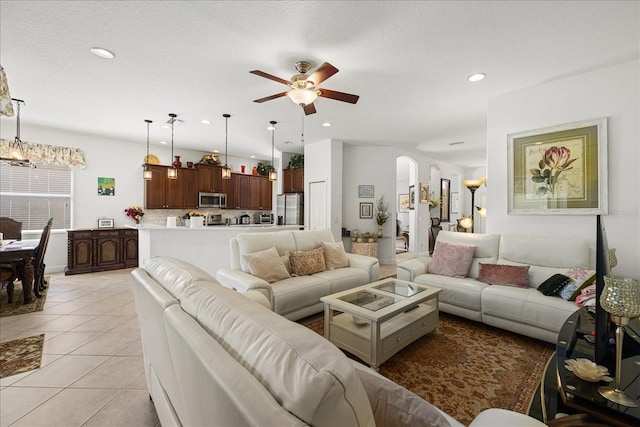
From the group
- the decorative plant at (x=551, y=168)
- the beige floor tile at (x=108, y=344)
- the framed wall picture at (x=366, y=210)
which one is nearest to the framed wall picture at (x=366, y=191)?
the framed wall picture at (x=366, y=210)

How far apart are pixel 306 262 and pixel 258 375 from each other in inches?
107

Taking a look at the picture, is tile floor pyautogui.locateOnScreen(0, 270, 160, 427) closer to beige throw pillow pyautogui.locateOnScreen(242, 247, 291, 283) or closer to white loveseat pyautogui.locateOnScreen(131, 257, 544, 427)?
white loveseat pyautogui.locateOnScreen(131, 257, 544, 427)

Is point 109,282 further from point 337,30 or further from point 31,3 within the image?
point 337,30

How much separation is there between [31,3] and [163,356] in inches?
107

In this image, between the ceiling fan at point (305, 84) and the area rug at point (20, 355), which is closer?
the area rug at point (20, 355)

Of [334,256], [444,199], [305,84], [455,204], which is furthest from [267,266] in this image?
[455,204]

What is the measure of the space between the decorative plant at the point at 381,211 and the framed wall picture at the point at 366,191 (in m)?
0.22

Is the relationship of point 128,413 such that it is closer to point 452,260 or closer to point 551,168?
point 452,260

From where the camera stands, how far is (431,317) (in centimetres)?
263

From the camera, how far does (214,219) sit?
6.92 metres

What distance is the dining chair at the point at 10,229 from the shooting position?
429 centimetres

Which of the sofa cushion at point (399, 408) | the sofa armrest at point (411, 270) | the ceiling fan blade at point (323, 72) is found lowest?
the sofa armrest at point (411, 270)

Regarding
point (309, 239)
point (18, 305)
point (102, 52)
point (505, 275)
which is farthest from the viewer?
point (309, 239)

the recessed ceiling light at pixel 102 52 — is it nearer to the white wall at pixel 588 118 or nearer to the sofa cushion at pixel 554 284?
the white wall at pixel 588 118
